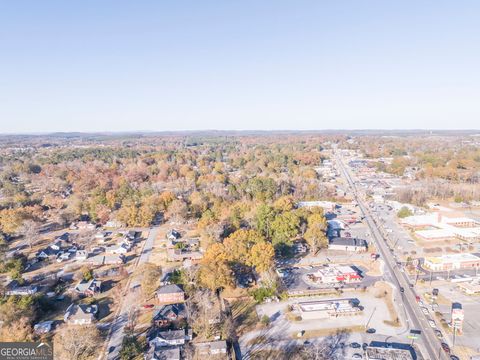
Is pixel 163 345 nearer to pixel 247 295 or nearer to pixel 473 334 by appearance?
pixel 247 295

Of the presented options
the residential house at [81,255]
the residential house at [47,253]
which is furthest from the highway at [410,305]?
the residential house at [47,253]

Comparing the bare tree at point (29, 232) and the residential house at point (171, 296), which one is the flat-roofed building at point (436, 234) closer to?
the residential house at point (171, 296)

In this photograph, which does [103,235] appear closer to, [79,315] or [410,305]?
[79,315]

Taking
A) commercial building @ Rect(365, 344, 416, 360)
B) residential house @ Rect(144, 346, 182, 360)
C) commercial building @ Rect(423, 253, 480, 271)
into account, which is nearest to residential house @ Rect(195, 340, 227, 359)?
residential house @ Rect(144, 346, 182, 360)

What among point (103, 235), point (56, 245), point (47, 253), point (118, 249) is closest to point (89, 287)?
point (118, 249)

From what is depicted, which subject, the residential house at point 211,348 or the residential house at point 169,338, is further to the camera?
the residential house at point 169,338
